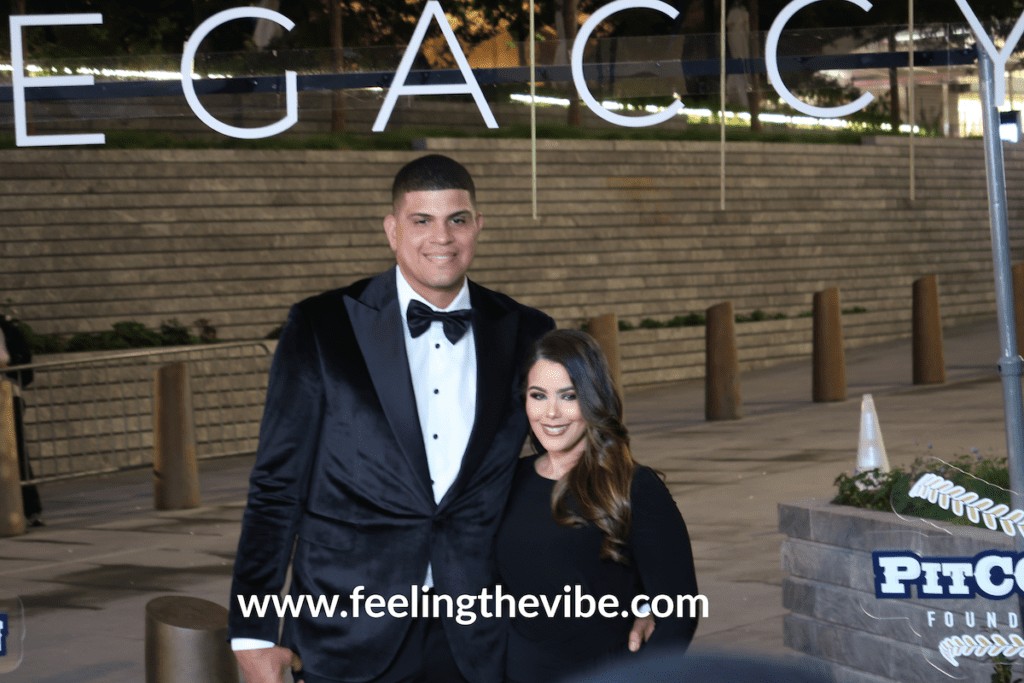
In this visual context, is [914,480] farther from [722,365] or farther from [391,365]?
[722,365]

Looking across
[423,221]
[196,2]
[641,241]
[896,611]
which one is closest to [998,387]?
[641,241]

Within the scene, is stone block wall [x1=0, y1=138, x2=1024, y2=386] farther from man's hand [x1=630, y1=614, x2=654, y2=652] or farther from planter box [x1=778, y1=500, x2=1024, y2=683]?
man's hand [x1=630, y1=614, x2=654, y2=652]

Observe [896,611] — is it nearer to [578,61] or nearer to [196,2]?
[578,61]

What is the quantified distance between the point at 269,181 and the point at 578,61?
908cm

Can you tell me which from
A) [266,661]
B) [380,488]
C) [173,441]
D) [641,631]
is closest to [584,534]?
[641,631]

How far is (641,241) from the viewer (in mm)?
16453

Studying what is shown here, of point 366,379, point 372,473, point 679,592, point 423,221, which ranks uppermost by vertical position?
point 423,221

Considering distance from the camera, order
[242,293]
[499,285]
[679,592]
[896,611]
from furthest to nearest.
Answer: [499,285] < [242,293] < [896,611] < [679,592]

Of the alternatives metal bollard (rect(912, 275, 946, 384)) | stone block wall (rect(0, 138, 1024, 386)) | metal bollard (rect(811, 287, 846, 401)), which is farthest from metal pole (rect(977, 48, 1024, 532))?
stone block wall (rect(0, 138, 1024, 386))

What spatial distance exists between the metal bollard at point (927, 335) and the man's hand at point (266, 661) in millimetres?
10948

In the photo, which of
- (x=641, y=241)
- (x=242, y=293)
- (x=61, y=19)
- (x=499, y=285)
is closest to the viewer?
(x=61, y=19)

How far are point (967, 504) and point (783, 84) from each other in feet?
8.05

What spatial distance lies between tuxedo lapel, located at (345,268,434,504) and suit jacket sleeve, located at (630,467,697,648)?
0.51 metres

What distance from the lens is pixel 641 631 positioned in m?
2.64
